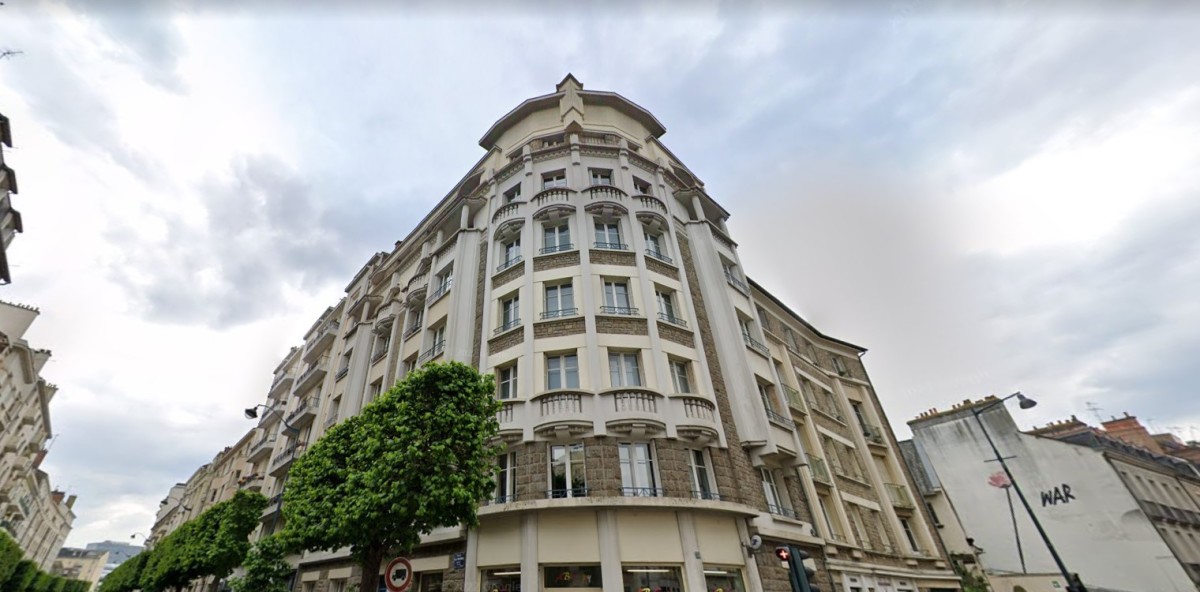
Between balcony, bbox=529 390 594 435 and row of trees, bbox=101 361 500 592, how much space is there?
1.50 m

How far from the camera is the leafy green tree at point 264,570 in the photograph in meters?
16.7

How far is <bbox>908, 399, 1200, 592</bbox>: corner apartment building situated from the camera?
23375mm

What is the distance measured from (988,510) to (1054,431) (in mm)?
10568

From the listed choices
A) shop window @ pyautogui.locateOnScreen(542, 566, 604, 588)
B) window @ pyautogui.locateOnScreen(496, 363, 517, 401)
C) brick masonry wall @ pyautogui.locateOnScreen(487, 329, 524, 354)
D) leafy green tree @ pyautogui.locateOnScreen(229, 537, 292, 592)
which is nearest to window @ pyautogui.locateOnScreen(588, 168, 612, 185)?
brick masonry wall @ pyautogui.locateOnScreen(487, 329, 524, 354)

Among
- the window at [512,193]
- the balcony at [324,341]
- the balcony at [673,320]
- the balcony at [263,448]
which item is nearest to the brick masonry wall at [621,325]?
the balcony at [673,320]

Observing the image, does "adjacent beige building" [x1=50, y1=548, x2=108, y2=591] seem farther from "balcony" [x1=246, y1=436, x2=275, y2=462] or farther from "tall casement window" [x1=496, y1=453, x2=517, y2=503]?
"tall casement window" [x1=496, y1=453, x2=517, y2=503]

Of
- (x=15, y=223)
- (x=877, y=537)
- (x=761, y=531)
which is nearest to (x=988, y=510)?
(x=877, y=537)

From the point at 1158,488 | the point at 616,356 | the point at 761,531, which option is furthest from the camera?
the point at 1158,488

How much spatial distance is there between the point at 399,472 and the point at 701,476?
339 inches

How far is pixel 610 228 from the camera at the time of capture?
19594mm

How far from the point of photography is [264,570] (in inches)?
671

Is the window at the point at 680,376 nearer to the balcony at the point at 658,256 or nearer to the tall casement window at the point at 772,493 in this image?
the tall casement window at the point at 772,493

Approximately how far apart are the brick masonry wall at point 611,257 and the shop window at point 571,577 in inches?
396

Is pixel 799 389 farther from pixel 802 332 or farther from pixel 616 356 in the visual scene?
pixel 616 356
